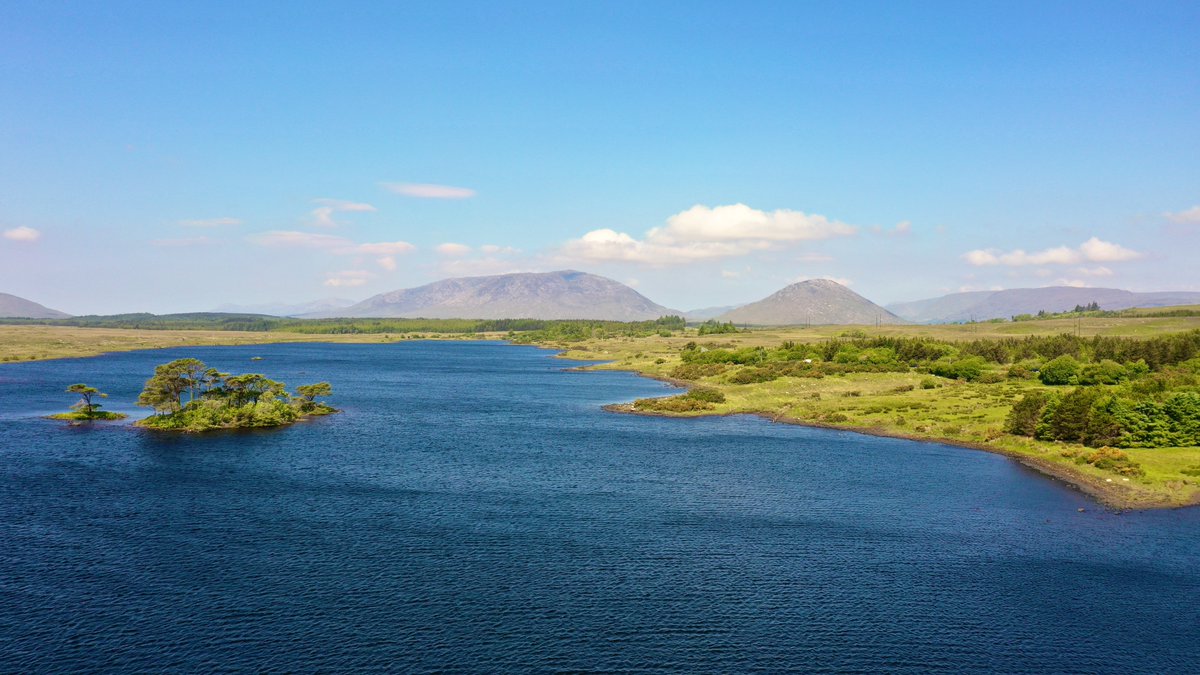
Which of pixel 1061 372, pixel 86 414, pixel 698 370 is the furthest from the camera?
pixel 698 370

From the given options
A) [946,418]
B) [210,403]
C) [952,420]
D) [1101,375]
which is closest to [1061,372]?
[1101,375]

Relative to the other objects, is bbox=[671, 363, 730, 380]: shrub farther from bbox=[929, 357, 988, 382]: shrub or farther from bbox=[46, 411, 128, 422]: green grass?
bbox=[46, 411, 128, 422]: green grass

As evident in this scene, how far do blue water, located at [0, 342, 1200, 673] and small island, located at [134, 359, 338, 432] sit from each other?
41.2 feet

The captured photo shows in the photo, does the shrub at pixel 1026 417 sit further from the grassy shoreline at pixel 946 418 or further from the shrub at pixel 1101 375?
the shrub at pixel 1101 375

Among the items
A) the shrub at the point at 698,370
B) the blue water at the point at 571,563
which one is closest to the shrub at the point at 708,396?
the blue water at the point at 571,563

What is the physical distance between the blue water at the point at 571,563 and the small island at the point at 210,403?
12.5m

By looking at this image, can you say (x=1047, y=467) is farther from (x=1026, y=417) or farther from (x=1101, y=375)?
(x=1101, y=375)

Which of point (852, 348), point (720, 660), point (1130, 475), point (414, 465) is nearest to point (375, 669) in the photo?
point (720, 660)

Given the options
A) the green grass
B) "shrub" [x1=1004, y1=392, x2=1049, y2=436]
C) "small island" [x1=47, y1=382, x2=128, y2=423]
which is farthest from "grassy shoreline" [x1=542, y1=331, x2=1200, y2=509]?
"small island" [x1=47, y1=382, x2=128, y2=423]

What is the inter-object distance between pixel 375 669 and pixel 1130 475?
249 ft

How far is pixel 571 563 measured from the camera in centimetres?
5022

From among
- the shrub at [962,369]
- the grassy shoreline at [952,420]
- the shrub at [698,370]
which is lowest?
the grassy shoreline at [952,420]

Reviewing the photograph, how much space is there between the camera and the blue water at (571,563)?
38469 millimetres

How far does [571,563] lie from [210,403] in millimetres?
81296
